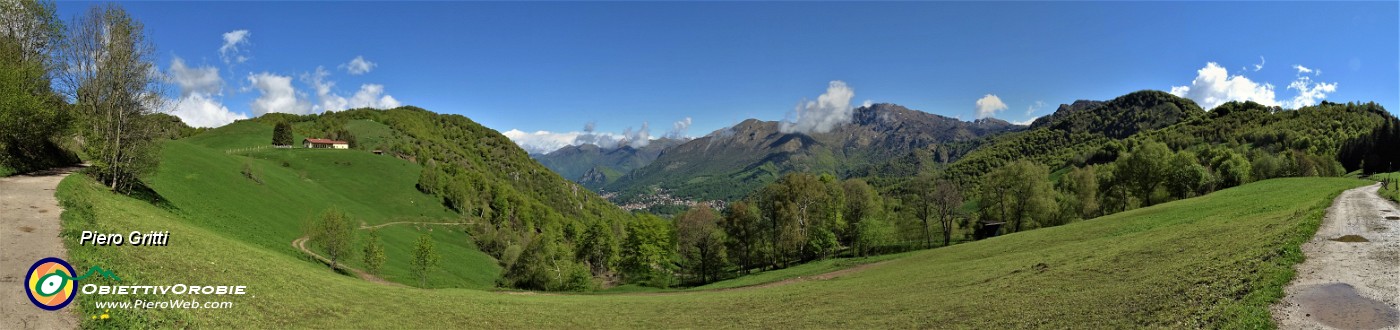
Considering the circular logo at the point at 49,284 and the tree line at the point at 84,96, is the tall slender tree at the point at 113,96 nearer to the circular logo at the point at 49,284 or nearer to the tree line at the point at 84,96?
the tree line at the point at 84,96

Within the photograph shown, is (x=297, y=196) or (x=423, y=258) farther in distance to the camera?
(x=297, y=196)

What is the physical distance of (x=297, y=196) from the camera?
80.6m

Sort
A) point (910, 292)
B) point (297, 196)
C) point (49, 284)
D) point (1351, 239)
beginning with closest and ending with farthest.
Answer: point (49, 284)
point (1351, 239)
point (910, 292)
point (297, 196)

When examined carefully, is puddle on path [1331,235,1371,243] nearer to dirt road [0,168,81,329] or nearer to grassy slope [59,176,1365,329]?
grassy slope [59,176,1365,329]

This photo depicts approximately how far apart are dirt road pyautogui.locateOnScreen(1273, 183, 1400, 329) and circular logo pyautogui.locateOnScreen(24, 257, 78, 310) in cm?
3351

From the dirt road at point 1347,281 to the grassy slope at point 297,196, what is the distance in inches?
2527

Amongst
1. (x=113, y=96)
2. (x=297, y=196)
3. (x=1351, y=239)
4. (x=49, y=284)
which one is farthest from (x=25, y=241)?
(x=297, y=196)

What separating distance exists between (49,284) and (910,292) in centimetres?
3385

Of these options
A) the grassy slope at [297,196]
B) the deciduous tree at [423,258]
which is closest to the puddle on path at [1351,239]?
the grassy slope at [297,196]

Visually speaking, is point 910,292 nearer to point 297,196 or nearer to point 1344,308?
point 1344,308

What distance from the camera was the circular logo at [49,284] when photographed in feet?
48.0

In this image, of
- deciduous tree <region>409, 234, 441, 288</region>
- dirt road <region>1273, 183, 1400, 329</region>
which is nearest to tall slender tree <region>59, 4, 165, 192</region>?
deciduous tree <region>409, 234, 441, 288</region>

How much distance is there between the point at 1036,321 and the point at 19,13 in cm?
7190

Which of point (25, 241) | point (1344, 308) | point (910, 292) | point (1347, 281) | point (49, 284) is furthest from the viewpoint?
point (910, 292)
